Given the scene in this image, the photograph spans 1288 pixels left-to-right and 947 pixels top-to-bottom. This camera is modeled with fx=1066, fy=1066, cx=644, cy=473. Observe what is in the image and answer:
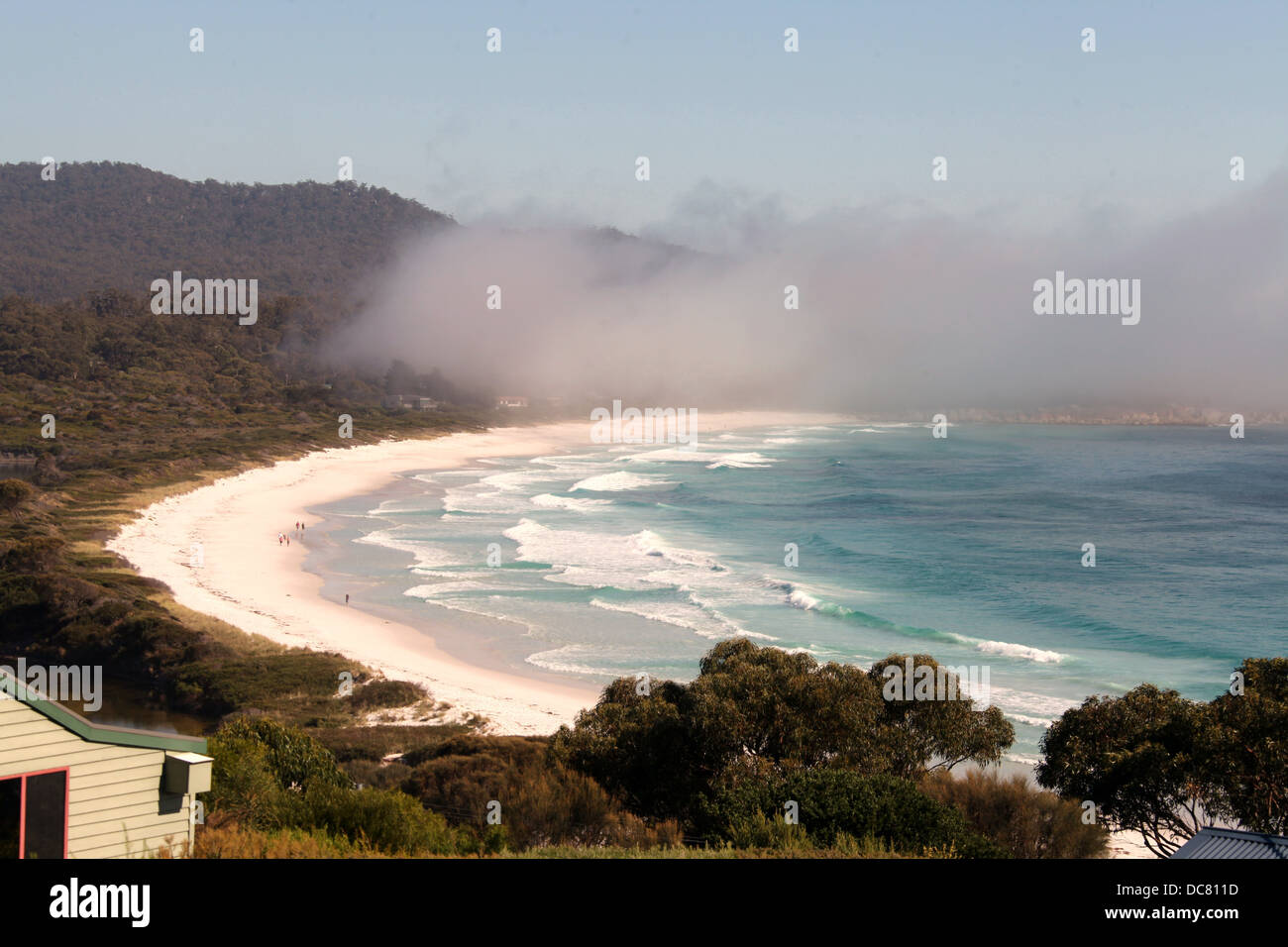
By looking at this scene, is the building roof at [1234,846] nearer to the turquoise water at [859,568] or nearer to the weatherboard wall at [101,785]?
the weatherboard wall at [101,785]

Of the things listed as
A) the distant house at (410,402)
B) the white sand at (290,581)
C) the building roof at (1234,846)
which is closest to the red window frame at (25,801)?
the building roof at (1234,846)

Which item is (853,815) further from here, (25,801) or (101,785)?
(25,801)

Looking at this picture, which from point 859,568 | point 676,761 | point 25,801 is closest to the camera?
point 25,801

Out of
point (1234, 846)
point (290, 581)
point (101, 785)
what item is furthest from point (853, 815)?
point (290, 581)

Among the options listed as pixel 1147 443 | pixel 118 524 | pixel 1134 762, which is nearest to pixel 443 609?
pixel 118 524

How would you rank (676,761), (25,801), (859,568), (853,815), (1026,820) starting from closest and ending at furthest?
(25,801) < (853,815) < (1026,820) < (676,761) < (859,568)

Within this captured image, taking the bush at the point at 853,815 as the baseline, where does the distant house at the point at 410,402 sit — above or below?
above
